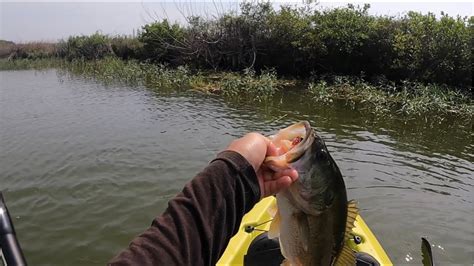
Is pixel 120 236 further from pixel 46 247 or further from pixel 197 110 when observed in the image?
pixel 197 110

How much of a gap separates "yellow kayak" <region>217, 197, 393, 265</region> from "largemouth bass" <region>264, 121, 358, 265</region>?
215cm

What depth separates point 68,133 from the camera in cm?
1188

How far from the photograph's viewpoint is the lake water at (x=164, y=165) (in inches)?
262

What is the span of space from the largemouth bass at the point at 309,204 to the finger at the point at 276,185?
0.04 m

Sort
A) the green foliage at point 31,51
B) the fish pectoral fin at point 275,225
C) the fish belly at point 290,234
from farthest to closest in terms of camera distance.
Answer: the green foliage at point 31,51 → the fish pectoral fin at point 275,225 → the fish belly at point 290,234

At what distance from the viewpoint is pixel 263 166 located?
142 cm

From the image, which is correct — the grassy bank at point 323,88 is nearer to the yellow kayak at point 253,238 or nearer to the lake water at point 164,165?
the lake water at point 164,165

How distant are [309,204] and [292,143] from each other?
23 cm

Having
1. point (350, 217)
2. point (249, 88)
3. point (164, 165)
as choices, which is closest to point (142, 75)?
point (249, 88)

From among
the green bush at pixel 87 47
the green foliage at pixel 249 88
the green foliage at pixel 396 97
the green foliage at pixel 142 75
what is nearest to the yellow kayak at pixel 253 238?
the green foliage at pixel 396 97

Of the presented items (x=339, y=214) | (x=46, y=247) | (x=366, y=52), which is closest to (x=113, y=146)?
(x=46, y=247)

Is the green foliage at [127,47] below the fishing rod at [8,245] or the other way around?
the other way around

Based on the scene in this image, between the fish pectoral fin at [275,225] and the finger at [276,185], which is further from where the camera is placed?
the fish pectoral fin at [275,225]

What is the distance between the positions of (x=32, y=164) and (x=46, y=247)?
3642mm
